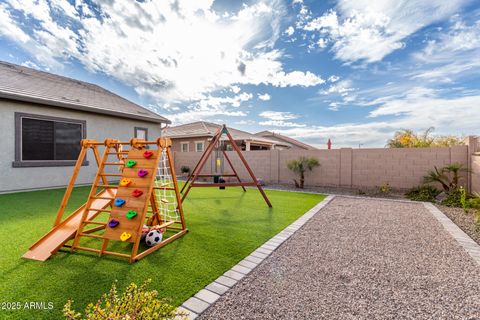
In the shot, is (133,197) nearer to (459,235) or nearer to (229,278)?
(229,278)

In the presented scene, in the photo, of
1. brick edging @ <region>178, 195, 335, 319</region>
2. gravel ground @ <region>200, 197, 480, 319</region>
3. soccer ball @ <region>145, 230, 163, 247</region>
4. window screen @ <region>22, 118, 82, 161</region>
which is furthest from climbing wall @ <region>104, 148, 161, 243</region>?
window screen @ <region>22, 118, 82, 161</region>

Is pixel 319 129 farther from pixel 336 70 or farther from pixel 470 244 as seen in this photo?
pixel 470 244

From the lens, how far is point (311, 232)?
4020mm

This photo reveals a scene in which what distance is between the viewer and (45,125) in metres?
7.93

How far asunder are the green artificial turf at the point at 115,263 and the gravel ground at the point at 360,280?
51 centimetres

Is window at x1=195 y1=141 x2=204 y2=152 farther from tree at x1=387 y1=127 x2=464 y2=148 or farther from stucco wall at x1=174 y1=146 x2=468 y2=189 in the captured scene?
tree at x1=387 y1=127 x2=464 y2=148

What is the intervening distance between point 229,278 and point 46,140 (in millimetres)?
9106

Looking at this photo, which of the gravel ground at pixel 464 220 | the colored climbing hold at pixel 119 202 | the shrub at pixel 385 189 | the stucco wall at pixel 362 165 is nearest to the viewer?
the colored climbing hold at pixel 119 202

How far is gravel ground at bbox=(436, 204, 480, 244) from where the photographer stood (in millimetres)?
3936

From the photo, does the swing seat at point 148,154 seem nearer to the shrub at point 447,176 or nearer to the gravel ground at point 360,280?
the gravel ground at point 360,280

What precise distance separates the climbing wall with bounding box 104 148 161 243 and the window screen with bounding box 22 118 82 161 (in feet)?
22.6

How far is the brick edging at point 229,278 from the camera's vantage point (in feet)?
6.31

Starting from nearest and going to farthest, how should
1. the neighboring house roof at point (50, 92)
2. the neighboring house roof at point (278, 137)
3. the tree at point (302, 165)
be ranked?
the neighboring house roof at point (50, 92), the tree at point (302, 165), the neighboring house roof at point (278, 137)

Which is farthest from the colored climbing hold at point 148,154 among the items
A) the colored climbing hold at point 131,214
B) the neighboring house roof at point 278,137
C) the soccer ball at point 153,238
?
the neighboring house roof at point 278,137
